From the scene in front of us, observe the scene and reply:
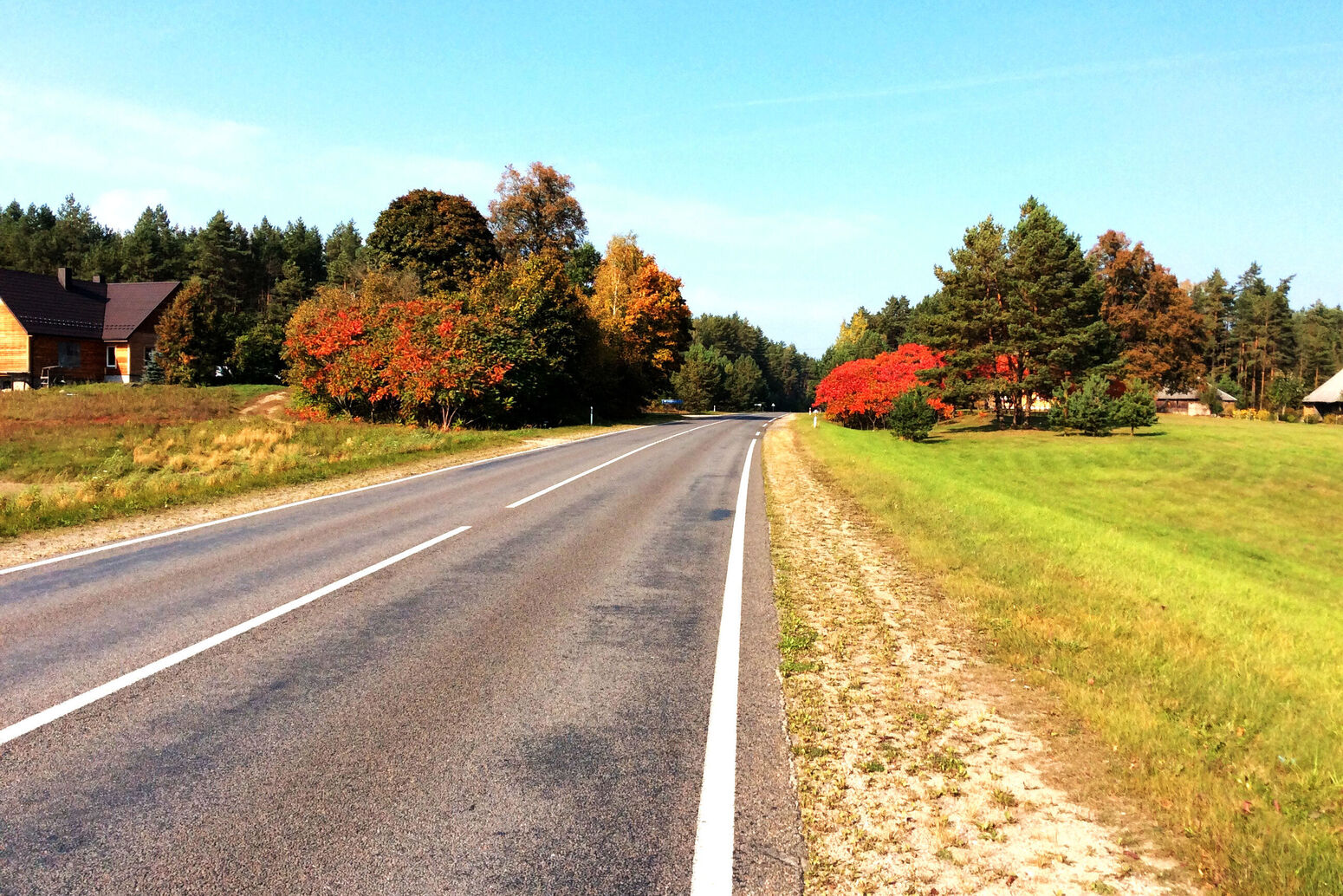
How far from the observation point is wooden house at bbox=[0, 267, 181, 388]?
48281mm

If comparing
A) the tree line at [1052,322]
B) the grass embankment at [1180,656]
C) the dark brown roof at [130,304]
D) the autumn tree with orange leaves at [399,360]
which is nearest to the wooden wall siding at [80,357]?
the dark brown roof at [130,304]

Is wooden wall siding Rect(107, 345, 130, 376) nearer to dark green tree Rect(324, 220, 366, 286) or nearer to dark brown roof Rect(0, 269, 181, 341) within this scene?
dark brown roof Rect(0, 269, 181, 341)

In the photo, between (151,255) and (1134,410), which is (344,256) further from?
(1134,410)

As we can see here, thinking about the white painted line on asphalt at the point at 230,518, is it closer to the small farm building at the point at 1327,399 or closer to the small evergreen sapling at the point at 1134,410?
the small evergreen sapling at the point at 1134,410

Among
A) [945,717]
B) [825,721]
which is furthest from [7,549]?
[945,717]

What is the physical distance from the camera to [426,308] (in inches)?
1309

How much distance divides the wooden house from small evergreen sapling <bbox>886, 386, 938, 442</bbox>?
175ft

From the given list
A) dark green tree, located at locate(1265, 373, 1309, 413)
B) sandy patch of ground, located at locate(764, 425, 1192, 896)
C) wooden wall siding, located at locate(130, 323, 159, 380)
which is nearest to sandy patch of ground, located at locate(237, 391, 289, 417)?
wooden wall siding, located at locate(130, 323, 159, 380)

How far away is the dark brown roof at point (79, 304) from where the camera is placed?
49250 millimetres

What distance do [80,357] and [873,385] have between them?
55075 mm

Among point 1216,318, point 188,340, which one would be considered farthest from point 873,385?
point 1216,318

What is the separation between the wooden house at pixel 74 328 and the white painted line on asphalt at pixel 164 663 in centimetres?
5512

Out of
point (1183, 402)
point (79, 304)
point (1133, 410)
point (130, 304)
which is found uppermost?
point (130, 304)

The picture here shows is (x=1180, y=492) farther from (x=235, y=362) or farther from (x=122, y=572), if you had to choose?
(x=235, y=362)
